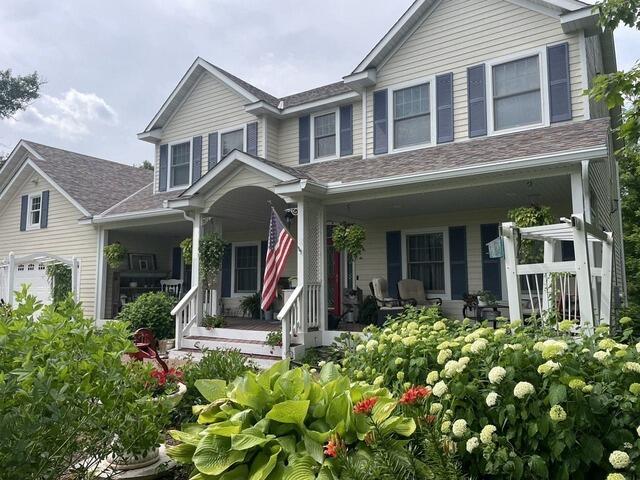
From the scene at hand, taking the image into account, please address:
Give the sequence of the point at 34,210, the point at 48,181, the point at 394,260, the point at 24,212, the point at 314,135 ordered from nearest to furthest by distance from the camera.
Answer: the point at 394,260
the point at 314,135
the point at 48,181
the point at 34,210
the point at 24,212

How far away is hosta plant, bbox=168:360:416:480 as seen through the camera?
7.22 ft

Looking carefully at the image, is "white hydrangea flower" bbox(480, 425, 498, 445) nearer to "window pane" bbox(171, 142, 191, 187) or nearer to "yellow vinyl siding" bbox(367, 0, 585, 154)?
"yellow vinyl siding" bbox(367, 0, 585, 154)

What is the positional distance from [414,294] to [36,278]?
11.3 meters

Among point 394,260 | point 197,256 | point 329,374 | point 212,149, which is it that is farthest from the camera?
point 212,149

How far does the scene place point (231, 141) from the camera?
11773 mm

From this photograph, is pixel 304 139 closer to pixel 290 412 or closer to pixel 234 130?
pixel 234 130

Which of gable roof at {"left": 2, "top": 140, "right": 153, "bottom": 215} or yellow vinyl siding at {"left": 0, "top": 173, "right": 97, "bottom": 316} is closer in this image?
yellow vinyl siding at {"left": 0, "top": 173, "right": 97, "bottom": 316}

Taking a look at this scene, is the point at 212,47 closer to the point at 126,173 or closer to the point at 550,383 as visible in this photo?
the point at 126,173

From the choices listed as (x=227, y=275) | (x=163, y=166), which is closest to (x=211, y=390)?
(x=227, y=275)

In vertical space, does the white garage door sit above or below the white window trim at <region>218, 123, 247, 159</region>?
below

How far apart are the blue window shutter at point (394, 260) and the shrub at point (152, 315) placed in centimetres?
492

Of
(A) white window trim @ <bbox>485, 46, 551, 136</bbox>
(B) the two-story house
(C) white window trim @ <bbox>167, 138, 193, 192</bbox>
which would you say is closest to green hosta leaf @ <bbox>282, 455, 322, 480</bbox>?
(B) the two-story house

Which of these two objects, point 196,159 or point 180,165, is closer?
point 196,159

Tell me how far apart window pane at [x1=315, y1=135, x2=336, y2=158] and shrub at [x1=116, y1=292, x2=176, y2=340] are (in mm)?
4845
